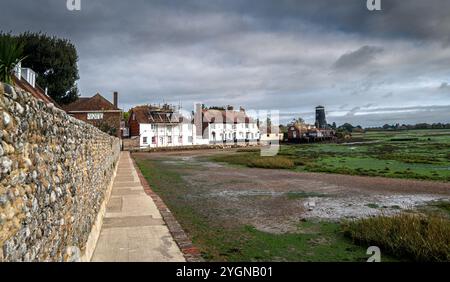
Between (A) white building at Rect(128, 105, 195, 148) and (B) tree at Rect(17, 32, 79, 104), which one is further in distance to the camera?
(A) white building at Rect(128, 105, 195, 148)

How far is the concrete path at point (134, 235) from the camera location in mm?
6098

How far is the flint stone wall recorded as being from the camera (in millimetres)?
2324

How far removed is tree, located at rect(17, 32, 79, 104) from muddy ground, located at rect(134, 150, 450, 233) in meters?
26.4

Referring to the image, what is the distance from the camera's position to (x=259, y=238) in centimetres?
848

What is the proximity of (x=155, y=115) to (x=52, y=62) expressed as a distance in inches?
1033

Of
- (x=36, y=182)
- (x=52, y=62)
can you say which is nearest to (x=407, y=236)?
(x=36, y=182)

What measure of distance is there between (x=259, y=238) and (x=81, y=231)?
15.2 feet

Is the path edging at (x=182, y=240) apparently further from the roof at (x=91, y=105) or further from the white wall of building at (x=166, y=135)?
the white wall of building at (x=166, y=135)

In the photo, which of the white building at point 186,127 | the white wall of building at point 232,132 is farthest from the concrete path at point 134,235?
the white wall of building at point 232,132

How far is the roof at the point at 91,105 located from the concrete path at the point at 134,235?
38.6 m

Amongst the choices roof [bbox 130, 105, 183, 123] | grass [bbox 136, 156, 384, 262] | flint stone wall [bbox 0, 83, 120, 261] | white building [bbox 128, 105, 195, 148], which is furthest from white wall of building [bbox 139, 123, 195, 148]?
flint stone wall [bbox 0, 83, 120, 261]

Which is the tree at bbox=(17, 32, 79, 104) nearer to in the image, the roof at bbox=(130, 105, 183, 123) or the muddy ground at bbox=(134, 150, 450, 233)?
the roof at bbox=(130, 105, 183, 123)

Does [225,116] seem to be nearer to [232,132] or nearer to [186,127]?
[232,132]
